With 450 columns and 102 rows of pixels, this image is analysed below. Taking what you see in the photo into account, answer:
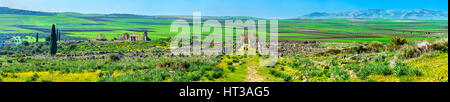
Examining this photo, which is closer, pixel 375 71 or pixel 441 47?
pixel 375 71

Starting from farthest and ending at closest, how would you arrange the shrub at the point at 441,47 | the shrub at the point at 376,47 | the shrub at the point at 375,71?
the shrub at the point at 376,47 < the shrub at the point at 441,47 < the shrub at the point at 375,71

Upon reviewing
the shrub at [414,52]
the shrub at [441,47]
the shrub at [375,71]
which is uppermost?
the shrub at [441,47]

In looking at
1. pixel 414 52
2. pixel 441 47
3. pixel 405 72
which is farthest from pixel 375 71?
pixel 441 47

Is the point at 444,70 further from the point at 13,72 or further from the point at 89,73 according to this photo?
the point at 13,72

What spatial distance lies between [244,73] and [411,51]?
845 cm

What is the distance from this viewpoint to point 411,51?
13992mm

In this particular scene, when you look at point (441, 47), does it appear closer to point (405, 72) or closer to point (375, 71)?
point (375, 71)

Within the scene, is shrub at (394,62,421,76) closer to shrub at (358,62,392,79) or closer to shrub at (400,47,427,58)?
shrub at (358,62,392,79)

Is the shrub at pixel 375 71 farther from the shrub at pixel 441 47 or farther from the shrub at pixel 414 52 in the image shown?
the shrub at pixel 441 47

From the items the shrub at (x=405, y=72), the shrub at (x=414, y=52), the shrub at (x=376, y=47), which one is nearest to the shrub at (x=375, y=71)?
the shrub at (x=405, y=72)

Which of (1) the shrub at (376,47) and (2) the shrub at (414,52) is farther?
(1) the shrub at (376,47)

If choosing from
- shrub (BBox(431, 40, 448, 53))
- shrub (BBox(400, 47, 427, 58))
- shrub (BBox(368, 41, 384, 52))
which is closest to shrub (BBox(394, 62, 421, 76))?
shrub (BBox(400, 47, 427, 58))

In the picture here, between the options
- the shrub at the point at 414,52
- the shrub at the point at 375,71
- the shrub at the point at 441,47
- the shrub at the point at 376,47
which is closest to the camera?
the shrub at the point at 375,71
